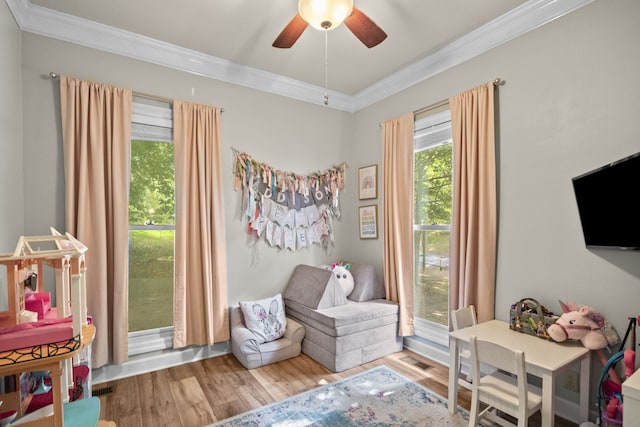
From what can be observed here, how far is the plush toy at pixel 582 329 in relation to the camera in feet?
6.10

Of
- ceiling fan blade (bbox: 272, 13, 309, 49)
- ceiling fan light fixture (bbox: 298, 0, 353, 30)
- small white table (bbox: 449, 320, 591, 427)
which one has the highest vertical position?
ceiling fan blade (bbox: 272, 13, 309, 49)

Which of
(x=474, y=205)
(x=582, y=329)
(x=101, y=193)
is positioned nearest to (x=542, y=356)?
(x=582, y=329)

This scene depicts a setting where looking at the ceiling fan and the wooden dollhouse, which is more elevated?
the ceiling fan

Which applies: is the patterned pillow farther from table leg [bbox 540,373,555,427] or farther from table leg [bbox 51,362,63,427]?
table leg [bbox 540,373,555,427]

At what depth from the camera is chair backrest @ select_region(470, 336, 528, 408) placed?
1.67 meters

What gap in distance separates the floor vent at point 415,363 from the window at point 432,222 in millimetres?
256

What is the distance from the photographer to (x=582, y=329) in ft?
6.23

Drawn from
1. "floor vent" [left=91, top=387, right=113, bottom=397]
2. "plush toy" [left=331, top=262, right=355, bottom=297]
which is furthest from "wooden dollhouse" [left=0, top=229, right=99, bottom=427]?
"plush toy" [left=331, top=262, right=355, bottom=297]

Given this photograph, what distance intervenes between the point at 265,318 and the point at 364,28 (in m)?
2.52

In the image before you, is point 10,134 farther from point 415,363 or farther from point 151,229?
point 415,363

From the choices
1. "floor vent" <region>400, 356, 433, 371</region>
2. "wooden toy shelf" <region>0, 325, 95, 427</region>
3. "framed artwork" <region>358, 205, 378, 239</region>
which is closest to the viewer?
"wooden toy shelf" <region>0, 325, 95, 427</region>

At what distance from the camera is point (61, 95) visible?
2.38 metres

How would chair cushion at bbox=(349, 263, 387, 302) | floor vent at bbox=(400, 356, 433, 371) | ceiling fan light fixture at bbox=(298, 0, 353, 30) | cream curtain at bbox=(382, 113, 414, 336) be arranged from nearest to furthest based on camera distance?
ceiling fan light fixture at bbox=(298, 0, 353, 30) < floor vent at bbox=(400, 356, 433, 371) < cream curtain at bbox=(382, 113, 414, 336) < chair cushion at bbox=(349, 263, 387, 302)

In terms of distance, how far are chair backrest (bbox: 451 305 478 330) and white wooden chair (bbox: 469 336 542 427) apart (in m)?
0.41
